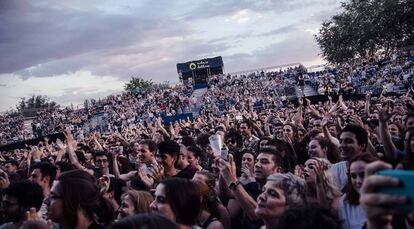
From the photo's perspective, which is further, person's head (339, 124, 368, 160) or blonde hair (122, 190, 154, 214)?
person's head (339, 124, 368, 160)

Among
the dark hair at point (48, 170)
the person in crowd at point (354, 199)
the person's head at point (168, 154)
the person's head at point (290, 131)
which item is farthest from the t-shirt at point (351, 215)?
the person's head at point (290, 131)

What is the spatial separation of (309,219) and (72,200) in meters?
1.94

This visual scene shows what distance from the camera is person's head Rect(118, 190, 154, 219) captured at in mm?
3717

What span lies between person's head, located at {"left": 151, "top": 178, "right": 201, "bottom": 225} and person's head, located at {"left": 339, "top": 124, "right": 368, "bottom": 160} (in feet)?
8.64

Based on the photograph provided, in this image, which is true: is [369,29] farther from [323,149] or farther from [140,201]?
[140,201]

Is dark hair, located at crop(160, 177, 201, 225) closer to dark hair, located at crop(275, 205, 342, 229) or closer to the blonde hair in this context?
the blonde hair

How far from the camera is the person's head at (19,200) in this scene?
13.0ft

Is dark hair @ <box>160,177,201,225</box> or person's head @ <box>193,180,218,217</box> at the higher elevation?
dark hair @ <box>160,177,201,225</box>

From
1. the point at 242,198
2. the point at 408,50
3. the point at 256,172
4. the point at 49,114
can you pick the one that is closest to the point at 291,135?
the point at 256,172

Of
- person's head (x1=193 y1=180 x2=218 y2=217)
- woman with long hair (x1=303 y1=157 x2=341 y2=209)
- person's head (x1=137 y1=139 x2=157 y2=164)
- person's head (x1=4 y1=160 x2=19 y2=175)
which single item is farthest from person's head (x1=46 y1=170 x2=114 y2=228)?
person's head (x1=4 y1=160 x2=19 y2=175)

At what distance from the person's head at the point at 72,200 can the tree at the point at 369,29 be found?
41353 millimetres

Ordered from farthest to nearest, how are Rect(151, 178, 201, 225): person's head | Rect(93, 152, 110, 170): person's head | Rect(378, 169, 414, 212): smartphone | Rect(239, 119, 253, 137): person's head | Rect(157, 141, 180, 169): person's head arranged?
Rect(239, 119, 253, 137): person's head
Rect(93, 152, 110, 170): person's head
Rect(157, 141, 180, 169): person's head
Rect(151, 178, 201, 225): person's head
Rect(378, 169, 414, 212): smartphone

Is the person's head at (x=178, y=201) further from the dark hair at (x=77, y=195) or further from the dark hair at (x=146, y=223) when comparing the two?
the dark hair at (x=146, y=223)

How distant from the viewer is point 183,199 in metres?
3.23
